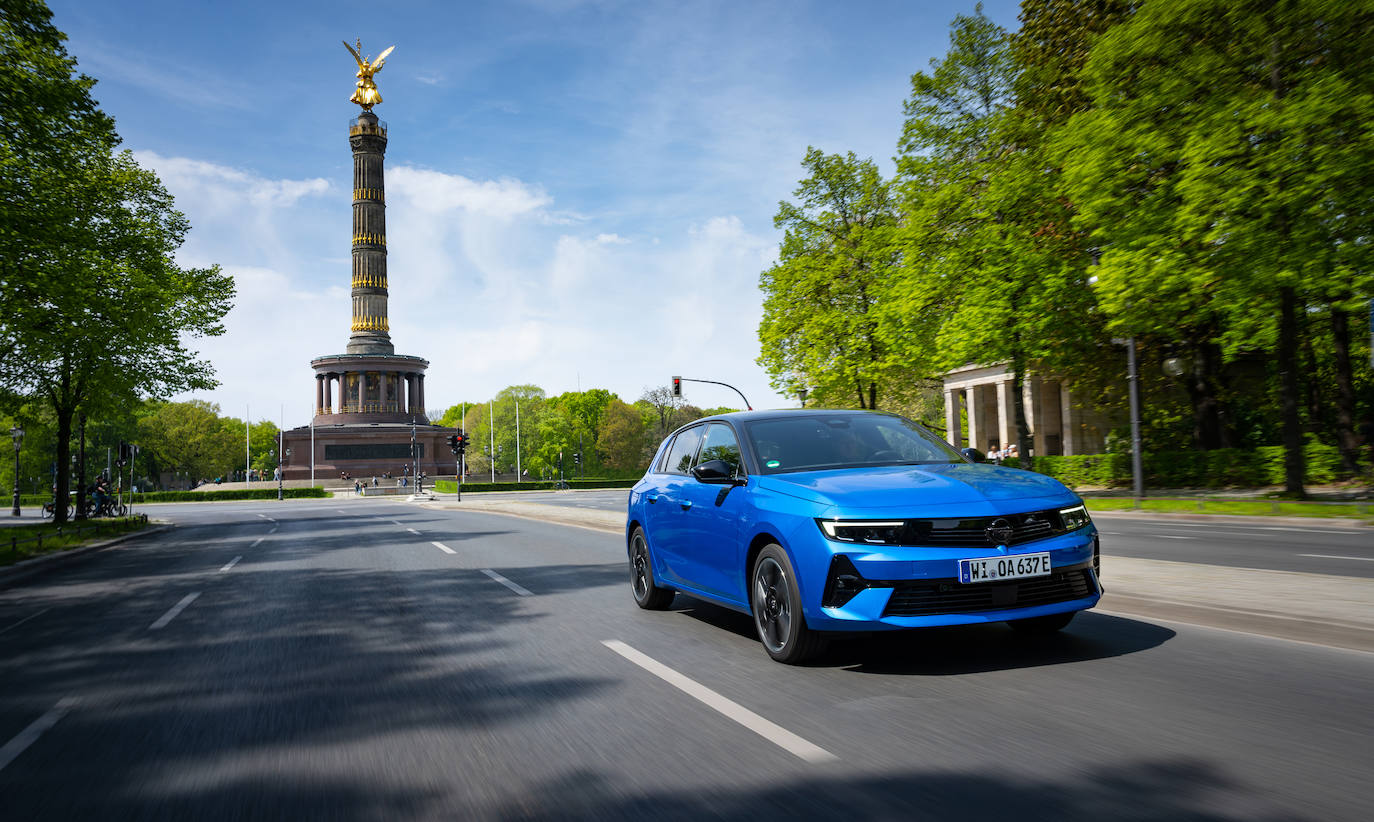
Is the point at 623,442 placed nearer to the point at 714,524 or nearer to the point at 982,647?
the point at 714,524

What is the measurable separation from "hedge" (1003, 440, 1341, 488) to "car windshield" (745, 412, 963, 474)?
1059 inches

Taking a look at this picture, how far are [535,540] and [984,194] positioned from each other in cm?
1827

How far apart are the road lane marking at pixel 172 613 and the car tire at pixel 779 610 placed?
5840mm

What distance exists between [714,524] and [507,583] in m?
5.09

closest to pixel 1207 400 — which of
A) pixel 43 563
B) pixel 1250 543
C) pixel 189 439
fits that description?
pixel 1250 543

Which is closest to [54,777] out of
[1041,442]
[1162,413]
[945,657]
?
[945,657]

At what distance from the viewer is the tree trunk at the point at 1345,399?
92.7 ft

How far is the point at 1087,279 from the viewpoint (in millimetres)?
28875

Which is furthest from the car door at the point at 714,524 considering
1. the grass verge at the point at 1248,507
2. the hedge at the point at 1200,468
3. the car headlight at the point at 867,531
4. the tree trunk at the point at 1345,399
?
the tree trunk at the point at 1345,399

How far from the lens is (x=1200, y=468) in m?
32.2

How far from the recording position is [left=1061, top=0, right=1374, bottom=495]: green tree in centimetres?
1966

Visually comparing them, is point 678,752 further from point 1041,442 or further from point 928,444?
point 1041,442

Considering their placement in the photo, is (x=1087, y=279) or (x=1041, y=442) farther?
(x=1041, y=442)

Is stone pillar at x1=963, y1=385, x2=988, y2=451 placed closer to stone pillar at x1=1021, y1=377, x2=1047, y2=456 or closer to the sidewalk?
stone pillar at x1=1021, y1=377, x2=1047, y2=456
